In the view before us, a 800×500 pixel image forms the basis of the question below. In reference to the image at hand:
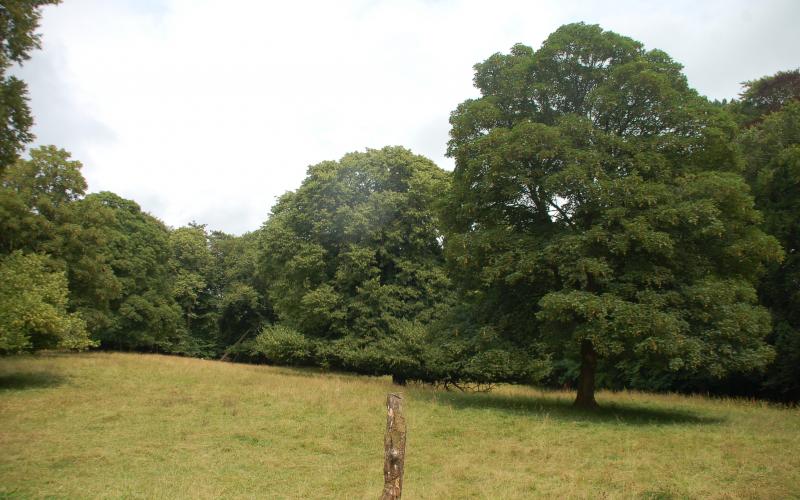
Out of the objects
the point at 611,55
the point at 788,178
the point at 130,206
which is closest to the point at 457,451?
the point at 611,55

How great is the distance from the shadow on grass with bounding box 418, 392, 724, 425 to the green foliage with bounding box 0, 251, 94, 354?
1462 cm

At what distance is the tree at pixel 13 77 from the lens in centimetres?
1156

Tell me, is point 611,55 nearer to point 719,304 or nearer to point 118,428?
point 719,304

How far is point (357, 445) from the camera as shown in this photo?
1355 cm

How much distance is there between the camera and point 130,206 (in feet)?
145

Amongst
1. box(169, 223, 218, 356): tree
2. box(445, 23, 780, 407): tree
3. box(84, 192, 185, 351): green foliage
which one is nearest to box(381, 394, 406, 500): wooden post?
box(445, 23, 780, 407): tree

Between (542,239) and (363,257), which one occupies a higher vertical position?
(363,257)

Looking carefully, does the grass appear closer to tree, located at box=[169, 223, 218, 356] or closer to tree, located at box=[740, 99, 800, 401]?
tree, located at box=[740, 99, 800, 401]

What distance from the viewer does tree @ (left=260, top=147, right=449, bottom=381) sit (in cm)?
2700

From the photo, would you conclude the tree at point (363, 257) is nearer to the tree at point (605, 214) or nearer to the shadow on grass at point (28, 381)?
the tree at point (605, 214)

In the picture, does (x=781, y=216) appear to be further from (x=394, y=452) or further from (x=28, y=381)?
(x=28, y=381)

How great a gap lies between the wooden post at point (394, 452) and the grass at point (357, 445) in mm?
3164

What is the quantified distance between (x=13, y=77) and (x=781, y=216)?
86.3 feet

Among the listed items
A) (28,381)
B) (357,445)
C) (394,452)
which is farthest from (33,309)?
(394,452)
